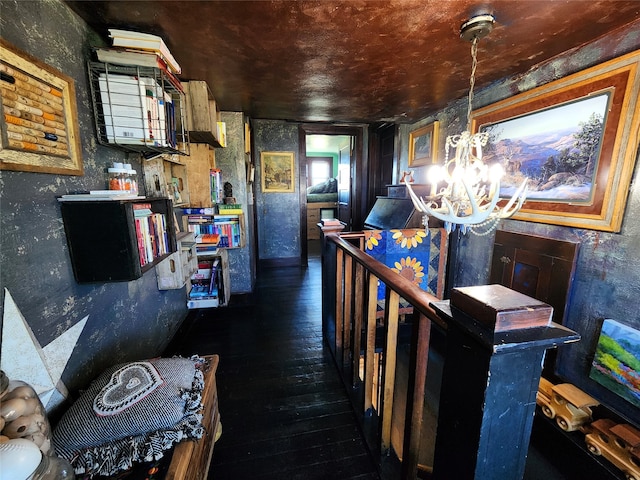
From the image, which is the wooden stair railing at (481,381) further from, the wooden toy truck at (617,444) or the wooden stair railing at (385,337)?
the wooden toy truck at (617,444)

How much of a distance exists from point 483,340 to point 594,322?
6.09ft

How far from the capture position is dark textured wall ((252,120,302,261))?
13.9 ft

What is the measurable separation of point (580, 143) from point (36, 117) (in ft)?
9.46

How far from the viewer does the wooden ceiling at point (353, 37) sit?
4.20 feet

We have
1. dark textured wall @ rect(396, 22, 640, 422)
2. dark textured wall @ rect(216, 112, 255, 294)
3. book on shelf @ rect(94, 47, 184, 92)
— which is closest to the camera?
book on shelf @ rect(94, 47, 184, 92)

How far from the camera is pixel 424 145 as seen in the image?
3389 mm

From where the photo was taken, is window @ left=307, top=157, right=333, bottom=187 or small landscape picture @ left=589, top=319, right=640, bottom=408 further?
window @ left=307, top=157, right=333, bottom=187

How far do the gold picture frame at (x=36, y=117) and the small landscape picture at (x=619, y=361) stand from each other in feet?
9.67

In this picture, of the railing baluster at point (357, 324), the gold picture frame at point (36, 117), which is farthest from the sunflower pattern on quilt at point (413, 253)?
the gold picture frame at point (36, 117)

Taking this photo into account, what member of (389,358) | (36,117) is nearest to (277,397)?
(389,358)

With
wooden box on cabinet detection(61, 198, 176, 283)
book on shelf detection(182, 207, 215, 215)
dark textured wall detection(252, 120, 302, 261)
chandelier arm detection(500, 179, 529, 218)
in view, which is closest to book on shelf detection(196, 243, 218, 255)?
book on shelf detection(182, 207, 215, 215)

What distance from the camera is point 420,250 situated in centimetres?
266

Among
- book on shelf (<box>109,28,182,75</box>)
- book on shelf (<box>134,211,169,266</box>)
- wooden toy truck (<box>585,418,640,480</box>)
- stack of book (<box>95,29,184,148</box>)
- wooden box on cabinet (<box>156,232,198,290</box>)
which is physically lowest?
wooden toy truck (<box>585,418,640,480</box>)

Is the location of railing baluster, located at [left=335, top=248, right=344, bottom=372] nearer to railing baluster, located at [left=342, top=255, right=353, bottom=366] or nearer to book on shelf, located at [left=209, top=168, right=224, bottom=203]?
railing baluster, located at [left=342, top=255, right=353, bottom=366]
